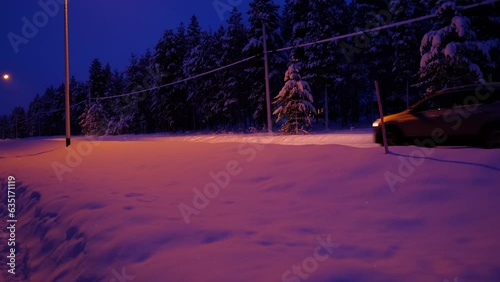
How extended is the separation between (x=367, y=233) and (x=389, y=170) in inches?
112

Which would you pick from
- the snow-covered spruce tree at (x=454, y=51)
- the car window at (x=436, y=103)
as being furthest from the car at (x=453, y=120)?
the snow-covered spruce tree at (x=454, y=51)

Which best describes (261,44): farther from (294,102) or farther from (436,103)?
(436,103)

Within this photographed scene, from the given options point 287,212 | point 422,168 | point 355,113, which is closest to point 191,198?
point 287,212

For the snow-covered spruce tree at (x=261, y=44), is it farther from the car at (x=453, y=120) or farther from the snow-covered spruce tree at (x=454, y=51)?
the car at (x=453, y=120)

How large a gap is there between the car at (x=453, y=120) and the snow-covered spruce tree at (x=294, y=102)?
1148 cm

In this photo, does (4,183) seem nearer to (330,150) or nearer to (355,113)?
(330,150)

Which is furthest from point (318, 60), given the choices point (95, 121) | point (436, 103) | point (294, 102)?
point (95, 121)

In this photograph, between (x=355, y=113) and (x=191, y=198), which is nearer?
(x=191, y=198)

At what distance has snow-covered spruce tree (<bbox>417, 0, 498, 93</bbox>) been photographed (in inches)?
731

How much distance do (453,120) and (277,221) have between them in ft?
22.3

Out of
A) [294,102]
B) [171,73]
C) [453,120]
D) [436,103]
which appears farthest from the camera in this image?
[171,73]

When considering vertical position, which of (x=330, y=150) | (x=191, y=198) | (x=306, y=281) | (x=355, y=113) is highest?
(x=355, y=113)

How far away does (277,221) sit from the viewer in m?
5.52

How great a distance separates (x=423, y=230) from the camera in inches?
191
